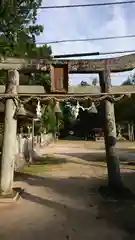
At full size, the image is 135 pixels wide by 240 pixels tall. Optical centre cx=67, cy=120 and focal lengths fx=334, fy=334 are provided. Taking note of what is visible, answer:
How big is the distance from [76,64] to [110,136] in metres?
2.48

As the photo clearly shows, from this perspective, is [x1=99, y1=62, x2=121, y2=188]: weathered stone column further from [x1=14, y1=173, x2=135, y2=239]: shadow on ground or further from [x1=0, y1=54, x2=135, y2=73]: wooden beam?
[x1=14, y1=173, x2=135, y2=239]: shadow on ground

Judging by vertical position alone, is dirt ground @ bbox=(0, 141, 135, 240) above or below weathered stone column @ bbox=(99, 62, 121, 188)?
below

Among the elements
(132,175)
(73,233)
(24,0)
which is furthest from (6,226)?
(24,0)

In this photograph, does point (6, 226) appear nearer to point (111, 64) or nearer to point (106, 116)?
point (106, 116)

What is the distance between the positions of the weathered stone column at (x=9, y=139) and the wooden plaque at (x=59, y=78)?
1152 millimetres

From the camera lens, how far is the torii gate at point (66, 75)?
398 inches

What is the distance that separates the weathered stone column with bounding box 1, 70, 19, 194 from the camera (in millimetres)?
9758

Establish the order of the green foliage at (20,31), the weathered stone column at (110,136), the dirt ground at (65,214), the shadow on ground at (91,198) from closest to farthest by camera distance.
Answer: the dirt ground at (65,214) < the shadow on ground at (91,198) < the weathered stone column at (110,136) < the green foliage at (20,31)

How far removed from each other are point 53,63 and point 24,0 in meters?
10.5

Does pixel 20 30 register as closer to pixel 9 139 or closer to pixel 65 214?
pixel 9 139

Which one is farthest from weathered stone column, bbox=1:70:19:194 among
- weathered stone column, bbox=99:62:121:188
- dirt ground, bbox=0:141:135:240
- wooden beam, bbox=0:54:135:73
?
weathered stone column, bbox=99:62:121:188

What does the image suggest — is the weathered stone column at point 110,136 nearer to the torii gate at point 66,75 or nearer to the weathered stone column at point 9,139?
the torii gate at point 66,75

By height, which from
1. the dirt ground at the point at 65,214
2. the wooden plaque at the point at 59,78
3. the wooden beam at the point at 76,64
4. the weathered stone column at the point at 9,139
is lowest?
the dirt ground at the point at 65,214

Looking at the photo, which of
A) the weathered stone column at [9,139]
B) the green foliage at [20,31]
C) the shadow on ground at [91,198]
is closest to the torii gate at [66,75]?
the weathered stone column at [9,139]
